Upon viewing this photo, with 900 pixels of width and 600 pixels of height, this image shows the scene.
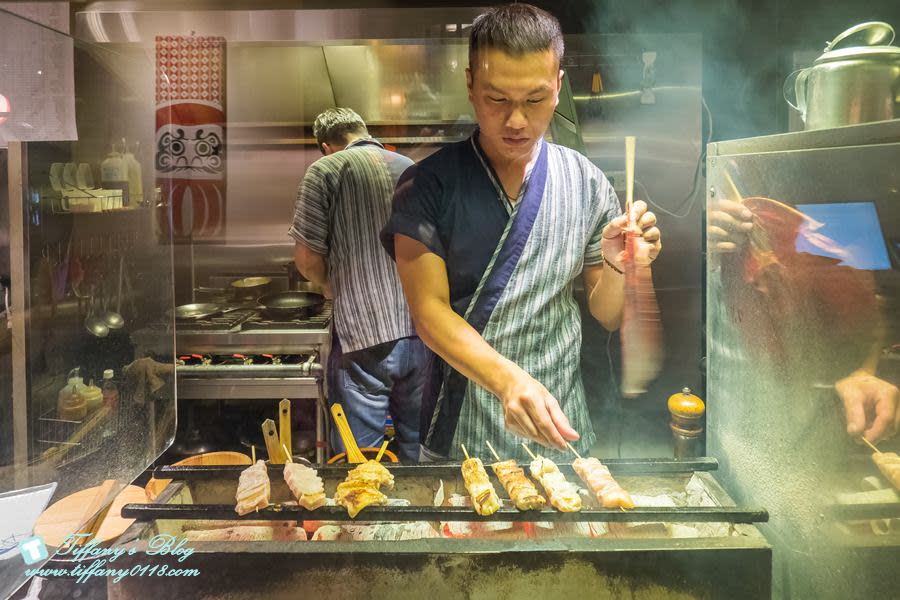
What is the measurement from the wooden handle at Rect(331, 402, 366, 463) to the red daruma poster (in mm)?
734

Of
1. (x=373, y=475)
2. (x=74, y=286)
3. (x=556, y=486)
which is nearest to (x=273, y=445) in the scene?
(x=373, y=475)

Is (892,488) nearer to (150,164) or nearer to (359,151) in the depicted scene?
(359,151)

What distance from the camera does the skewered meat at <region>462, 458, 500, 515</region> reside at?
149 centimetres

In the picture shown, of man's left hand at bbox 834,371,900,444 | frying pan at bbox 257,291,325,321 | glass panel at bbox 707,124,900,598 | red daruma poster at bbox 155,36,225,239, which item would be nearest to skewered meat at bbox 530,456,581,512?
glass panel at bbox 707,124,900,598

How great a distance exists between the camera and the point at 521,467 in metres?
1.78

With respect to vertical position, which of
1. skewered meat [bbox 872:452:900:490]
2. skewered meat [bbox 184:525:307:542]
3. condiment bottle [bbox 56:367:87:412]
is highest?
condiment bottle [bbox 56:367:87:412]

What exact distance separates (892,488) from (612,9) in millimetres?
1684

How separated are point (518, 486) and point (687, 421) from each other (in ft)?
2.11

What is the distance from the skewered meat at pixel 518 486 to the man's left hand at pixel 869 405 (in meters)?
0.66

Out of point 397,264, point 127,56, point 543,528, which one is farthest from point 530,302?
point 127,56

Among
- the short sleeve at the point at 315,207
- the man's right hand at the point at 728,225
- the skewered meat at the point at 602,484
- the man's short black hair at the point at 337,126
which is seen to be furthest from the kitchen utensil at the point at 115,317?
the man's right hand at the point at 728,225

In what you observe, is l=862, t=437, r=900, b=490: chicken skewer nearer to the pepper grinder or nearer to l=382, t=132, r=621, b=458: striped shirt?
the pepper grinder

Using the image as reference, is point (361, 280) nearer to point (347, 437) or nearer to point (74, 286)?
point (347, 437)

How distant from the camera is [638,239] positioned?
5.98 feet
